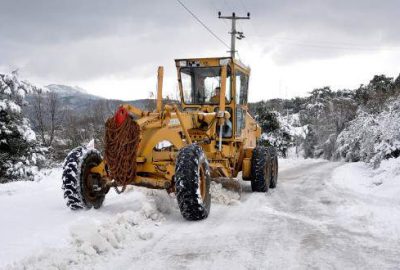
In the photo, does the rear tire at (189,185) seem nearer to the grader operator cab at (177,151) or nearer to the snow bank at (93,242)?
the grader operator cab at (177,151)

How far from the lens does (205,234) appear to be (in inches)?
247

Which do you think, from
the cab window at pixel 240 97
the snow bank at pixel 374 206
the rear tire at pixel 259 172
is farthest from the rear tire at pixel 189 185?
the cab window at pixel 240 97

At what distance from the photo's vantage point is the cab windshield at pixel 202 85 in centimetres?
1062

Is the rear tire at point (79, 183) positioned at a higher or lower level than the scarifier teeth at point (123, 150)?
lower

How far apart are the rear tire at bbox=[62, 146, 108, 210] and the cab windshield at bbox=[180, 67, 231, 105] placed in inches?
142

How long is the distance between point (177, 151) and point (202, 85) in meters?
3.15

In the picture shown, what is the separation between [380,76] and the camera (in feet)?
155

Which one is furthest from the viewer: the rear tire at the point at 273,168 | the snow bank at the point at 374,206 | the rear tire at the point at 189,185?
the rear tire at the point at 273,168

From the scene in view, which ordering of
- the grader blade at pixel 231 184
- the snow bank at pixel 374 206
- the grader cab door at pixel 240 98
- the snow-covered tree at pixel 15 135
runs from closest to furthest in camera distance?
the snow bank at pixel 374 206 < the grader blade at pixel 231 184 < the grader cab door at pixel 240 98 < the snow-covered tree at pixel 15 135

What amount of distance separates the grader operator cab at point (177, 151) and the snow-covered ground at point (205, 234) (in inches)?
15.4

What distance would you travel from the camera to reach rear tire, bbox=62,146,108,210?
294 inches

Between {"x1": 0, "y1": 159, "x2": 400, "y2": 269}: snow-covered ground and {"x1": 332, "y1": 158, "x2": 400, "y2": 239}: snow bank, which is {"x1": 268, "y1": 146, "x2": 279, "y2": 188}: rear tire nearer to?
{"x1": 332, "y1": 158, "x2": 400, "y2": 239}: snow bank

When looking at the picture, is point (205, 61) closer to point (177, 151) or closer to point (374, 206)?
point (177, 151)

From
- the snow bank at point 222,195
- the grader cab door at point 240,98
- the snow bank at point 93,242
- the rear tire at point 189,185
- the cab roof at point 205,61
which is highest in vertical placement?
the cab roof at point 205,61
